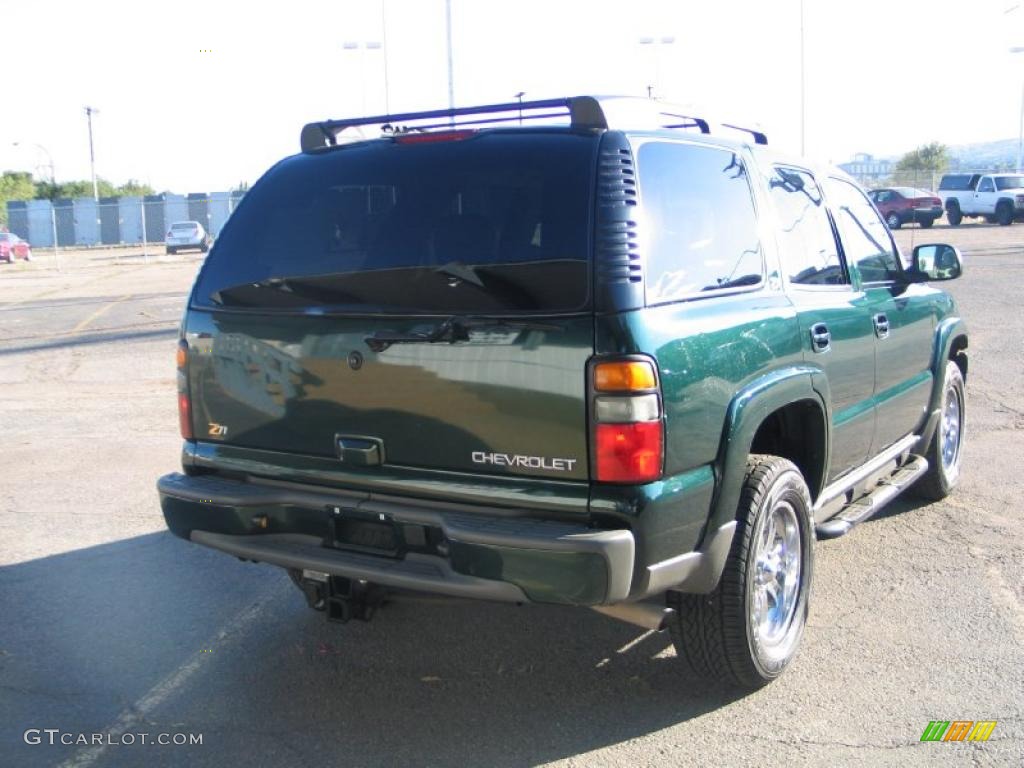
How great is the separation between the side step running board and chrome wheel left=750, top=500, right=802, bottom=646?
334 mm

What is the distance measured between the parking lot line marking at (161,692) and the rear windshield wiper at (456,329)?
1.66 metres

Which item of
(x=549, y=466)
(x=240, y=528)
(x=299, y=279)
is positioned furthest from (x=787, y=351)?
(x=240, y=528)

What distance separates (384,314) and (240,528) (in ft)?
3.23

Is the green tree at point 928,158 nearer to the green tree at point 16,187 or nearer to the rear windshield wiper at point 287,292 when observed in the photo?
the green tree at point 16,187

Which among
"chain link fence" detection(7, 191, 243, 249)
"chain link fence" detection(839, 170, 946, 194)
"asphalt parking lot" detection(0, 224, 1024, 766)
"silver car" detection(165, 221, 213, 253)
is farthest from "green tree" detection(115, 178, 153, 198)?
"asphalt parking lot" detection(0, 224, 1024, 766)

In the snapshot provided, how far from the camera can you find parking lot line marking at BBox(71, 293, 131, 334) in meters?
15.8

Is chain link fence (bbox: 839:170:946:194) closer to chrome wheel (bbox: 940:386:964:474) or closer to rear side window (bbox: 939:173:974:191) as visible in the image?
rear side window (bbox: 939:173:974:191)

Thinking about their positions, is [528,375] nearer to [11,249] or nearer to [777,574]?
[777,574]

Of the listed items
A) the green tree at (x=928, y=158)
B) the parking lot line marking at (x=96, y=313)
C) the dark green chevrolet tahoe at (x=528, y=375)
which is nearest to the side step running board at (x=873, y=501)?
the dark green chevrolet tahoe at (x=528, y=375)

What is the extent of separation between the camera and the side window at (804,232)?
445 centimetres

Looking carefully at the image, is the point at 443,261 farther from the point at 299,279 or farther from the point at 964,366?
the point at 964,366

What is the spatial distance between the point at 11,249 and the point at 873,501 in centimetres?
4024

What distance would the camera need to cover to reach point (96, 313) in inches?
712

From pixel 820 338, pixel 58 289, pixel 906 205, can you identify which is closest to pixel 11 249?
pixel 58 289
